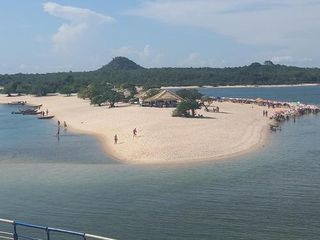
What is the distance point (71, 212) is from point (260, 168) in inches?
616

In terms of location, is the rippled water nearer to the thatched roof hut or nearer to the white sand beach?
the white sand beach

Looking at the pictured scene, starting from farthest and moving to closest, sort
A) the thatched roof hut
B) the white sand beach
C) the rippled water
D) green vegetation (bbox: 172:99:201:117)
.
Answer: the thatched roof hut < green vegetation (bbox: 172:99:201:117) < the white sand beach < the rippled water

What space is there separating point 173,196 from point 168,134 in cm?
2347

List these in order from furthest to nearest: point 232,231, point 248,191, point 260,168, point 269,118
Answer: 1. point 269,118
2. point 260,168
3. point 248,191
4. point 232,231

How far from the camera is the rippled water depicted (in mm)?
24438

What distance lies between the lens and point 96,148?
4981 cm

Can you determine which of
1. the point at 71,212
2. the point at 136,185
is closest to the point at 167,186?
the point at 136,185

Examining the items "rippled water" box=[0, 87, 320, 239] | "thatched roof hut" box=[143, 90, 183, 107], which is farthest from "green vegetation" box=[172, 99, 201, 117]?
"rippled water" box=[0, 87, 320, 239]

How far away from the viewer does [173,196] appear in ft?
99.0

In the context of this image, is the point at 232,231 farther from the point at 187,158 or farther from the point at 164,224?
the point at 187,158

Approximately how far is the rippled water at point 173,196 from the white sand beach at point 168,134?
258 cm

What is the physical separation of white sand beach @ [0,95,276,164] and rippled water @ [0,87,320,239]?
258cm

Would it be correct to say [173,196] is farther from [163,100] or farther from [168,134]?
[163,100]

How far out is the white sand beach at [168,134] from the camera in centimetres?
4366
